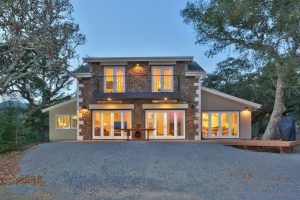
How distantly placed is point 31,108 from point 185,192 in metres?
25.8

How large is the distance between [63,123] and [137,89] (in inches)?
272

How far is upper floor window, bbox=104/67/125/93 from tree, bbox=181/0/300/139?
228 inches

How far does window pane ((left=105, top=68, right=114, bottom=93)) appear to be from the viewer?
2458 centimetres

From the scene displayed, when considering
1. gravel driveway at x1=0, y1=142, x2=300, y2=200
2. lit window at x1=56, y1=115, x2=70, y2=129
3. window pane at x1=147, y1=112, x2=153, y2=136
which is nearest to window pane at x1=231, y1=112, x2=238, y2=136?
window pane at x1=147, y1=112, x2=153, y2=136

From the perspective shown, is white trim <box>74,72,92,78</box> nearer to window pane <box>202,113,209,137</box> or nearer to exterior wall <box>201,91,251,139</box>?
exterior wall <box>201,91,251,139</box>

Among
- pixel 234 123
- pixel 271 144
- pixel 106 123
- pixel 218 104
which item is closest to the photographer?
pixel 271 144

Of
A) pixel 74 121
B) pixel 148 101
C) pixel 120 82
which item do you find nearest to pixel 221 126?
pixel 148 101

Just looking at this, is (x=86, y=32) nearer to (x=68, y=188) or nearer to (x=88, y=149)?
(x=88, y=149)

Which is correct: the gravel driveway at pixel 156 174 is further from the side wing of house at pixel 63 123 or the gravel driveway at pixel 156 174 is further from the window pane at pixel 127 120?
the side wing of house at pixel 63 123

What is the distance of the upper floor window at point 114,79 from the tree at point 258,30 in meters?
5.80

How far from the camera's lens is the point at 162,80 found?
2438cm

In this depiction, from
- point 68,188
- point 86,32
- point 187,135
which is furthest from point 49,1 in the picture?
point 68,188

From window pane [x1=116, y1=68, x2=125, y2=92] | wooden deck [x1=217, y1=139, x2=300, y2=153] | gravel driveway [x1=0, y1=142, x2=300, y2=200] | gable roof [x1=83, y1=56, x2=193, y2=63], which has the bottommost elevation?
gravel driveway [x1=0, y1=142, x2=300, y2=200]

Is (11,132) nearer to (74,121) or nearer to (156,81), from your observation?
(74,121)
